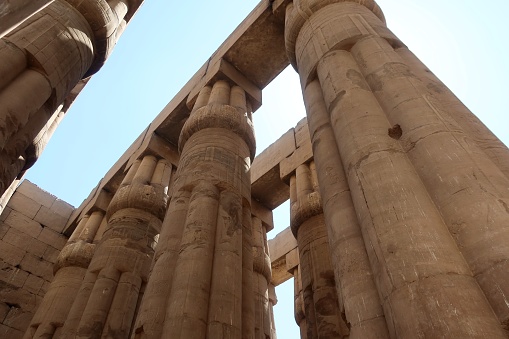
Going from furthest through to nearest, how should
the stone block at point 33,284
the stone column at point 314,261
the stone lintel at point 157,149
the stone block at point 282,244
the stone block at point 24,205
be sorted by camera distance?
the stone block at point 282,244 → the stone block at point 24,205 → the stone block at point 33,284 → the stone lintel at point 157,149 → the stone column at point 314,261

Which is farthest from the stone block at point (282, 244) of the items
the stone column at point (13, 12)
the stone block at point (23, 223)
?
the stone column at point (13, 12)

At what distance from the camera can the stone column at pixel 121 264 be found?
7.61 metres

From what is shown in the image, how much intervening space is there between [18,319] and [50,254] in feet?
8.70

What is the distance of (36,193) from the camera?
15117 millimetres

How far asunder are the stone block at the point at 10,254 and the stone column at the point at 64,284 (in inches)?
95.2

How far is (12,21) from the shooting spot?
3.10 metres

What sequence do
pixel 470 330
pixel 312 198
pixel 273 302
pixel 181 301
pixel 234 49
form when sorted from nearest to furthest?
pixel 470 330
pixel 181 301
pixel 312 198
pixel 234 49
pixel 273 302

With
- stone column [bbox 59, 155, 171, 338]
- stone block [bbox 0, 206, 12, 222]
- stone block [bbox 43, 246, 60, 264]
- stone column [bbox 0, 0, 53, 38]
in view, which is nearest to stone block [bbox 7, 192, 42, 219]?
→ stone block [bbox 0, 206, 12, 222]

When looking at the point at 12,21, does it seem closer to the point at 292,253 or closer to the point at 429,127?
the point at 429,127

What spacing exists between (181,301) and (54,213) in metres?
12.3

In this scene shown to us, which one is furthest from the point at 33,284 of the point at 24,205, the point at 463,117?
the point at 463,117

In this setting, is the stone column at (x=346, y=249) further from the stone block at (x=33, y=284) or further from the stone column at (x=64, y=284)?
the stone block at (x=33, y=284)

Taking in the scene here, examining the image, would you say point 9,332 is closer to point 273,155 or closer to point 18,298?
point 18,298

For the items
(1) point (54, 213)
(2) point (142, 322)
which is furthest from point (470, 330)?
(1) point (54, 213)
